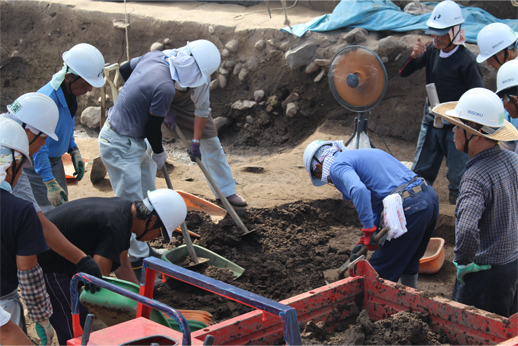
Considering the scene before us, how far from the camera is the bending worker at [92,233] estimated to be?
2900 mm

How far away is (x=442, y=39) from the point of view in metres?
4.91

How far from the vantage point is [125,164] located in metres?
4.32

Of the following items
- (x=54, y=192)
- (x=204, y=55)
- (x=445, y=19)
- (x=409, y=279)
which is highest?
(x=445, y=19)

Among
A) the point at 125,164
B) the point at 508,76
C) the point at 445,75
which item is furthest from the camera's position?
the point at 445,75

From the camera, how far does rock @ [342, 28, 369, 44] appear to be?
24.6 feet

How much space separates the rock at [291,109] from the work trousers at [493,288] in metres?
5.42

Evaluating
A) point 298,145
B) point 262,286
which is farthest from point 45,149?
point 298,145

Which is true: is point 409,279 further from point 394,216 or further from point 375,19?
point 375,19

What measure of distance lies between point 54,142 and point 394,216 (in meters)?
2.97

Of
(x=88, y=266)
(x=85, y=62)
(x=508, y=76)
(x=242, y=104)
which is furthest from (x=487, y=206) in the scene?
(x=242, y=104)

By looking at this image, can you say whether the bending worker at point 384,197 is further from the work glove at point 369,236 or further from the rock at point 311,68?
the rock at point 311,68

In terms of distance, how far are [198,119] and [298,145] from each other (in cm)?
322

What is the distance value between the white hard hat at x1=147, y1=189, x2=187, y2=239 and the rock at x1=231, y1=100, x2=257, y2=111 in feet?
17.4

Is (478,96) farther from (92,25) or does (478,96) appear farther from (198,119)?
(92,25)
